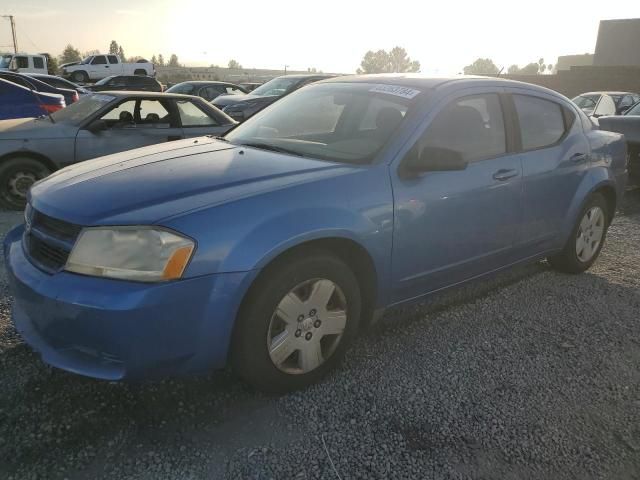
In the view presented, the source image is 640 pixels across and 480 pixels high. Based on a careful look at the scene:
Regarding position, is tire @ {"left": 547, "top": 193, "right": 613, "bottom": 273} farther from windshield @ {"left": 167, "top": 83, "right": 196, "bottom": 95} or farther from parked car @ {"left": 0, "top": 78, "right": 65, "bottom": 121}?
windshield @ {"left": 167, "top": 83, "right": 196, "bottom": 95}

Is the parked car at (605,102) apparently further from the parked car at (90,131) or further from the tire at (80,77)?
the tire at (80,77)

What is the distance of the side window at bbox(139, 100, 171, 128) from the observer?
696 centimetres

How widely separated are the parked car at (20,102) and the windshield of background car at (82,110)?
2.42m

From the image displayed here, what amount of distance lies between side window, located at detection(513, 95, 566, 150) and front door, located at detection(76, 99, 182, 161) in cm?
448

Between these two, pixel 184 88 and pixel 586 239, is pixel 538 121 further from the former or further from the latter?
pixel 184 88

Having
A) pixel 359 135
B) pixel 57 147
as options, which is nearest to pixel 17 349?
pixel 359 135

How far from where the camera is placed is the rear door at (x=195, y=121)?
7031mm

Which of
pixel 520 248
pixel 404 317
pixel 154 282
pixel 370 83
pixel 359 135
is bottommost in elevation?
pixel 404 317

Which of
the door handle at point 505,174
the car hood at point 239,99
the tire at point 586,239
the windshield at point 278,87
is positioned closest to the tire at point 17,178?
the door handle at point 505,174

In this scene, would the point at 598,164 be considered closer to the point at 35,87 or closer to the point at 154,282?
the point at 154,282

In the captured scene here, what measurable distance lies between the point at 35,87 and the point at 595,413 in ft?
43.9

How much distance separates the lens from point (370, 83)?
12.0 ft

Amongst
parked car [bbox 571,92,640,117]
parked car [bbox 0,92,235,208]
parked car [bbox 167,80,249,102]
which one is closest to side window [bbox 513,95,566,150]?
parked car [bbox 0,92,235,208]

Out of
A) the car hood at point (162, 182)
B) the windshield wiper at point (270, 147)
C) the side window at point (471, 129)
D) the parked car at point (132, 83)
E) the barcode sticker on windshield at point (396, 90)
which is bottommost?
the parked car at point (132, 83)
